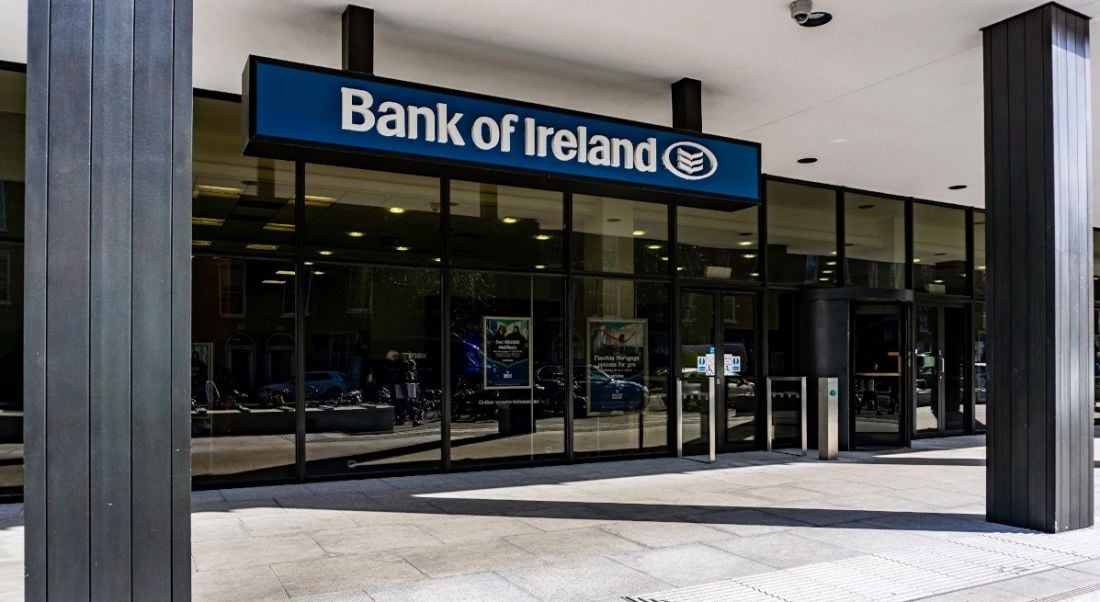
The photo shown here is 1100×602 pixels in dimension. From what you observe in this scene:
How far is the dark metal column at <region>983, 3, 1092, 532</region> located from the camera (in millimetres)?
6258

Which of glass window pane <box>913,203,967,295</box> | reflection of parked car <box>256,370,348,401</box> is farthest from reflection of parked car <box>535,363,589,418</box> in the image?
glass window pane <box>913,203,967,295</box>

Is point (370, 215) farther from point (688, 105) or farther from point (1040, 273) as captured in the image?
point (1040, 273)

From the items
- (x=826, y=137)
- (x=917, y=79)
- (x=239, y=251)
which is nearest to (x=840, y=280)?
(x=826, y=137)

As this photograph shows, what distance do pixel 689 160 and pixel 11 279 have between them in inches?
239

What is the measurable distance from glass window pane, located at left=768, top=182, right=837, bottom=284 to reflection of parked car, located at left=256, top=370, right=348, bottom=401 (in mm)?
6159

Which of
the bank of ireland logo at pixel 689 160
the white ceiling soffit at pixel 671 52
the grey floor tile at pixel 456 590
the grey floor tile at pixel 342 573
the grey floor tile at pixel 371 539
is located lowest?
the grey floor tile at pixel 371 539

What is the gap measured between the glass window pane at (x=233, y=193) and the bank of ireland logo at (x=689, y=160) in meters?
3.90

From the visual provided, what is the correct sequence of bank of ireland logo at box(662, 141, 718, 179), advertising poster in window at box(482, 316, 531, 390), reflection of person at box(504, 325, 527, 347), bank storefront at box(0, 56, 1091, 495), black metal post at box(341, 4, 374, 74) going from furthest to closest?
reflection of person at box(504, 325, 527, 347), advertising poster in window at box(482, 316, 531, 390), bank of ireland logo at box(662, 141, 718, 179), bank storefront at box(0, 56, 1091, 495), black metal post at box(341, 4, 374, 74)

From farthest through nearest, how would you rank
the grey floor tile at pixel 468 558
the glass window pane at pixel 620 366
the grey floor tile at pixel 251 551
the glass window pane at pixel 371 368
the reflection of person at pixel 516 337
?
the glass window pane at pixel 620 366 → the reflection of person at pixel 516 337 → the glass window pane at pixel 371 368 → the grey floor tile at pixel 251 551 → the grey floor tile at pixel 468 558

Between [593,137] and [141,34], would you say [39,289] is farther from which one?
[593,137]

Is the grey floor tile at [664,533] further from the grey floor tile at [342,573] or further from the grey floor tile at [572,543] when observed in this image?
the grey floor tile at [342,573]

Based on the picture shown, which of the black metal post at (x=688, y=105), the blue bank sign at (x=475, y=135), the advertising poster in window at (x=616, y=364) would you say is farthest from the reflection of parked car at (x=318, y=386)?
the black metal post at (x=688, y=105)

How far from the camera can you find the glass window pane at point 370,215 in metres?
8.52

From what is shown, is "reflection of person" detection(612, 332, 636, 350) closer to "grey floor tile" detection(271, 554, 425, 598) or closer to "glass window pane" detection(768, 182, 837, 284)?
"glass window pane" detection(768, 182, 837, 284)
